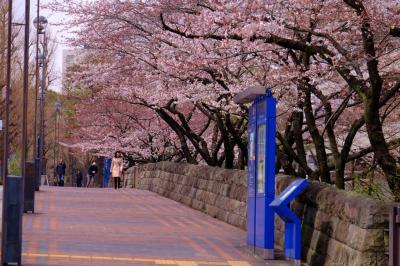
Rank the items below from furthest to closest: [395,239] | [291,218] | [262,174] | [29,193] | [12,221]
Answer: [29,193] < [262,174] < [291,218] < [12,221] < [395,239]

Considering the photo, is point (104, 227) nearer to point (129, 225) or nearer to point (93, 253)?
point (129, 225)

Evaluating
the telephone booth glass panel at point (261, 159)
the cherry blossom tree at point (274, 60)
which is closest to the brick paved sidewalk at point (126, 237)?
the telephone booth glass panel at point (261, 159)

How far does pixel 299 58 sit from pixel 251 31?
4319mm

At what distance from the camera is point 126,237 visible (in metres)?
15.3

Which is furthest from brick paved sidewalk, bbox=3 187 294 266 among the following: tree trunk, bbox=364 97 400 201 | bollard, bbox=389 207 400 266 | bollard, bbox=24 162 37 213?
bollard, bbox=389 207 400 266

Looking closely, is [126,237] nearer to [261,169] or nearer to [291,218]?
[261,169]

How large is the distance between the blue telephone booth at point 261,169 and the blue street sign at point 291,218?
0.50 meters

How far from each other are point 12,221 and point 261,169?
3883mm

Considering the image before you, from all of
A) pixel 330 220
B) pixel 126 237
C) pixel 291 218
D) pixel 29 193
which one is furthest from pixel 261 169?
pixel 29 193

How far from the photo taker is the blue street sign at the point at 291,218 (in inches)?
460

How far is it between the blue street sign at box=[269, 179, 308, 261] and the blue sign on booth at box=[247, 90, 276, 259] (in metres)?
0.50

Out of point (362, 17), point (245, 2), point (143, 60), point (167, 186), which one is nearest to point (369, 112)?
point (362, 17)

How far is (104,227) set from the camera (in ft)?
55.9

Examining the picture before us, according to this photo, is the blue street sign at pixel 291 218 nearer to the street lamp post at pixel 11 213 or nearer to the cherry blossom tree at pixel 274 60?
the cherry blossom tree at pixel 274 60
